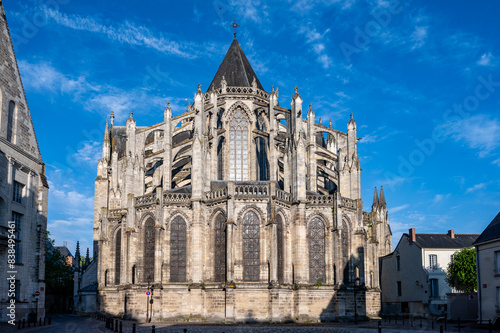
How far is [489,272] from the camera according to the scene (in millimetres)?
31844

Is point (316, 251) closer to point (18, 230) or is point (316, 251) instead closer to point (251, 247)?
point (251, 247)

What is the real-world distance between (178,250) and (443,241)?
25970mm

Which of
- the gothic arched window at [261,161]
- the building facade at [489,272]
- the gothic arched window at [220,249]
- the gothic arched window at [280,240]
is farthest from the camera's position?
the gothic arched window at [261,161]

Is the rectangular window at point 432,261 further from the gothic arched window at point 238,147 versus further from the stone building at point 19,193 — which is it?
the stone building at point 19,193

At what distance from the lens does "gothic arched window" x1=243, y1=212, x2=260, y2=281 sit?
37.2m

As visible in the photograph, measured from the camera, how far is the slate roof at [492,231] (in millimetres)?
31625

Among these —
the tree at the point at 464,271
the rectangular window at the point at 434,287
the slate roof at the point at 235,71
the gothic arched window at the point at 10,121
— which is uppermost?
the slate roof at the point at 235,71

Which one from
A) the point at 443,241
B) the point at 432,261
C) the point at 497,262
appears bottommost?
the point at 432,261

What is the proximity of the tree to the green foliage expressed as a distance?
139 feet

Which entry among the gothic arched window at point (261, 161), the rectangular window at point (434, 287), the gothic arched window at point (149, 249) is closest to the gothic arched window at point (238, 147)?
the gothic arched window at point (261, 161)

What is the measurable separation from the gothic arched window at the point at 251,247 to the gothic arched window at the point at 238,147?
796cm

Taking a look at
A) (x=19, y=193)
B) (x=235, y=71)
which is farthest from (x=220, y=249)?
(x=235, y=71)

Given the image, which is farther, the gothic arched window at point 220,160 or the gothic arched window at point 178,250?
the gothic arched window at point 220,160

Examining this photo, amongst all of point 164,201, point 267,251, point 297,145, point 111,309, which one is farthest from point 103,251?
point 297,145
